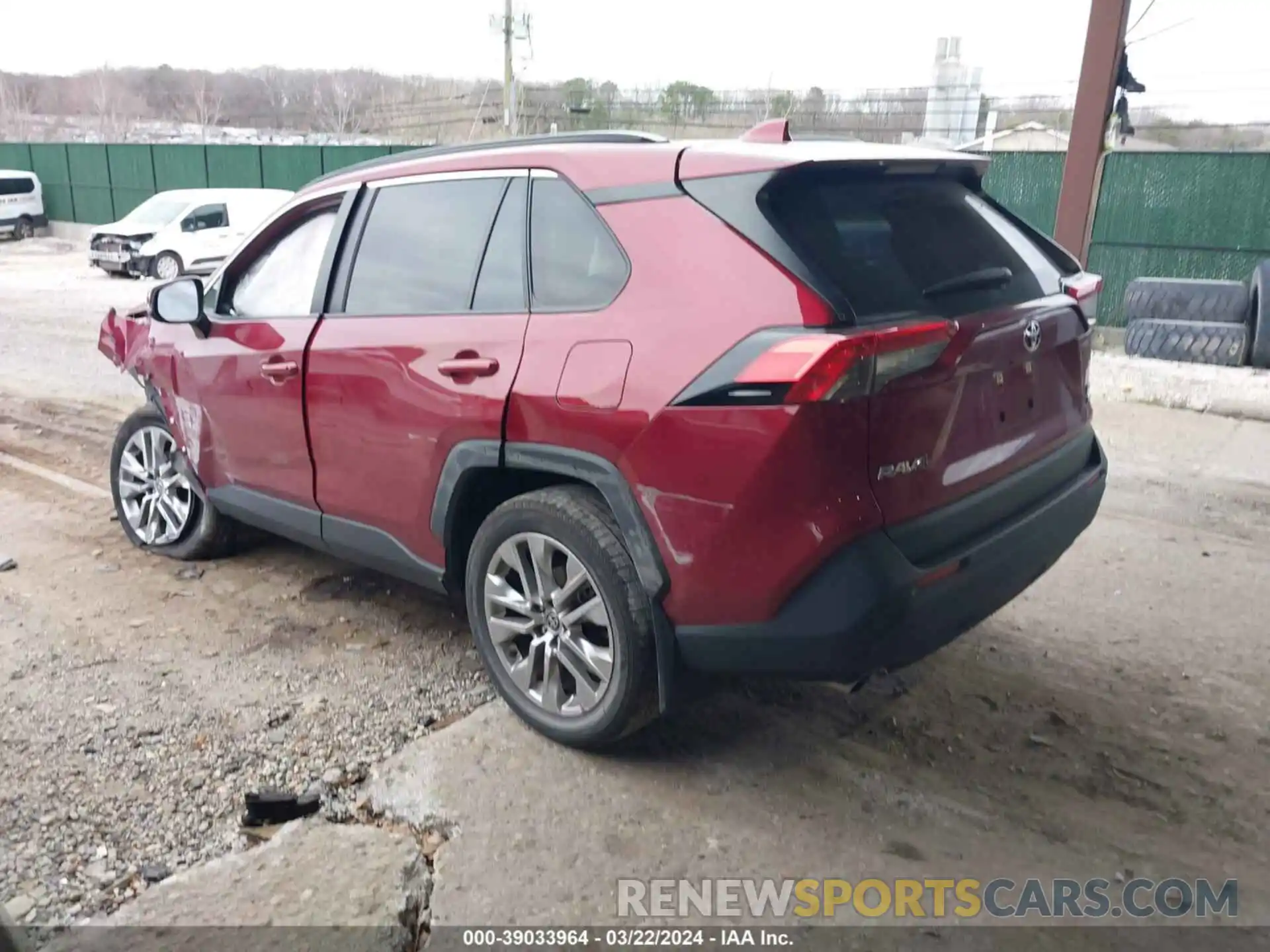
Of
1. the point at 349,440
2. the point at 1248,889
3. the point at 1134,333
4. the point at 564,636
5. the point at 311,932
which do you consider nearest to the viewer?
the point at 311,932

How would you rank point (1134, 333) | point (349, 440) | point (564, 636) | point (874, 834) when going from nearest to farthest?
point (874, 834), point (564, 636), point (349, 440), point (1134, 333)

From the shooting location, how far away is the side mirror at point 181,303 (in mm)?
4207

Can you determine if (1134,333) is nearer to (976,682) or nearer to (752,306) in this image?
(976,682)

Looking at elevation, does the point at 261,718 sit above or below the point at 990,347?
below

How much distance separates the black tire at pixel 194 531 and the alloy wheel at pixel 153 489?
0.02 meters

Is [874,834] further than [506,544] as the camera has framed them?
No

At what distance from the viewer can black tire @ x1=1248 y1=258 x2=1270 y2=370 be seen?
32.0 ft

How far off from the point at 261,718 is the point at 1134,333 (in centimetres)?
1005

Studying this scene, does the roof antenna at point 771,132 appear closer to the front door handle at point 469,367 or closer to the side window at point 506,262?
the side window at point 506,262

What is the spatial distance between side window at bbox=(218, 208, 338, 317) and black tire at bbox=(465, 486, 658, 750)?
1.38m

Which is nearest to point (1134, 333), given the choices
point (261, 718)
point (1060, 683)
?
point (1060, 683)

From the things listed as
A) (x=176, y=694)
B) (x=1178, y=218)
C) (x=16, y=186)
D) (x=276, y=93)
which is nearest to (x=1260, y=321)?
(x=1178, y=218)

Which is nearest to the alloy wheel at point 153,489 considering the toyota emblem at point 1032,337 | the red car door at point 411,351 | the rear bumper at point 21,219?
the red car door at point 411,351

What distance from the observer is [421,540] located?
348 cm
